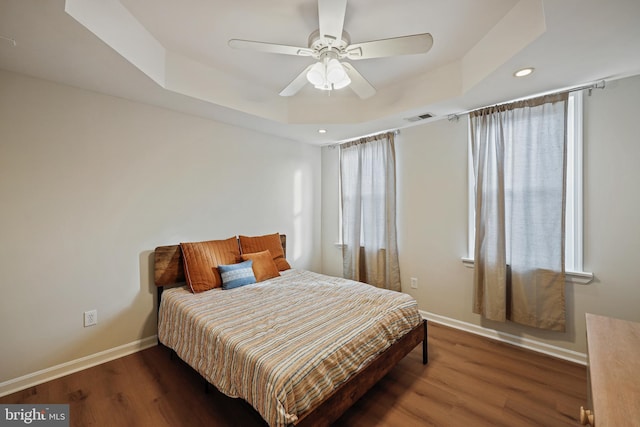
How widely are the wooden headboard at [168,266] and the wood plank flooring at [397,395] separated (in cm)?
69

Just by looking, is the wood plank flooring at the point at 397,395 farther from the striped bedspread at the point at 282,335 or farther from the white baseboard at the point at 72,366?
the striped bedspread at the point at 282,335

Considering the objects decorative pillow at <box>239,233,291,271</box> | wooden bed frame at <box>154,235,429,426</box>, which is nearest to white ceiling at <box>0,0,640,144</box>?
decorative pillow at <box>239,233,291,271</box>

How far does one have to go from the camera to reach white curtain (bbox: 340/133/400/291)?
11.3ft

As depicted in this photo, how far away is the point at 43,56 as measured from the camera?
177 centimetres

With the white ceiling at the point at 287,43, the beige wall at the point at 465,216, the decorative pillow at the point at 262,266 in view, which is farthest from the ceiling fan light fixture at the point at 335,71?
the decorative pillow at the point at 262,266

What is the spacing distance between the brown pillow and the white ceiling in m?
1.45

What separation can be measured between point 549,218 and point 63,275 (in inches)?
166

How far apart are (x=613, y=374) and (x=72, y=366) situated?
3.46 metres

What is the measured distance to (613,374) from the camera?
976 mm

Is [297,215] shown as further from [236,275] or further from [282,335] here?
[282,335]

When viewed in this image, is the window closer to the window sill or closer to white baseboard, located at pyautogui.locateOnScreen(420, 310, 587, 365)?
the window sill

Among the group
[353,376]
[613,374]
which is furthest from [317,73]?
[613,374]

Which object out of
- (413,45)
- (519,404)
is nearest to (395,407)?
(519,404)

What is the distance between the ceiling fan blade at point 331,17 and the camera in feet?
4.46
